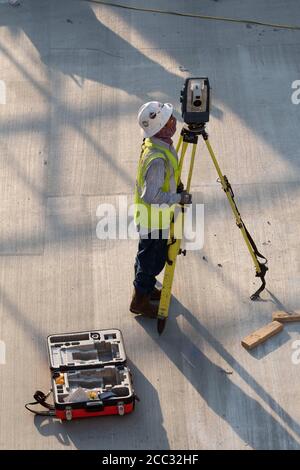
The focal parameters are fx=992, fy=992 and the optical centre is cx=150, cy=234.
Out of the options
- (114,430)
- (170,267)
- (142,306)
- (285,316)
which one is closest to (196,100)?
(170,267)

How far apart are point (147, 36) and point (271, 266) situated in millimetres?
3190

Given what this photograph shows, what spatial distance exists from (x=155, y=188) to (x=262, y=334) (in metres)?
1.30

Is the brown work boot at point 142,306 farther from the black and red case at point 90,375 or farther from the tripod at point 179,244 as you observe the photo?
the black and red case at point 90,375

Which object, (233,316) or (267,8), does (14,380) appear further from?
(267,8)

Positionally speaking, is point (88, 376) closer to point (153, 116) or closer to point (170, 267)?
point (170, 267)

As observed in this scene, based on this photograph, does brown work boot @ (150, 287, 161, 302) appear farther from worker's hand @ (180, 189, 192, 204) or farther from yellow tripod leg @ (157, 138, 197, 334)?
worker's hand @ (180, 189, 192, 204)

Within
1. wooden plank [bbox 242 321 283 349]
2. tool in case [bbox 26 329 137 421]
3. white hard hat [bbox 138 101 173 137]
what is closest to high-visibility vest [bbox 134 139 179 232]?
white hard hat [bbox 138 101 173 137]

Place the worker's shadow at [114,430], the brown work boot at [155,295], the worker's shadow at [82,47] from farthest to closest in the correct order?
the worker's shadow at [82,47] < the brown work boot at [155,295] < the worker's shadow at [114,430]

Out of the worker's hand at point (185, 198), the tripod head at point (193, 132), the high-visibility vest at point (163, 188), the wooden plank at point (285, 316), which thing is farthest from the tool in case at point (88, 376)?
the tripod head at point (193, 132)

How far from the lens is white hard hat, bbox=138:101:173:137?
6.23 meters

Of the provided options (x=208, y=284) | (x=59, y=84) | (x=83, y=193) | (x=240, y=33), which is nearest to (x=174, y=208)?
(x=208, y=284)

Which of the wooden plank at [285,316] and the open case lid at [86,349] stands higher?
the wooden plank at [285,316]

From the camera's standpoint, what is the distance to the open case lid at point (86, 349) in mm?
6469

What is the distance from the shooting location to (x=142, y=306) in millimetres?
6945
